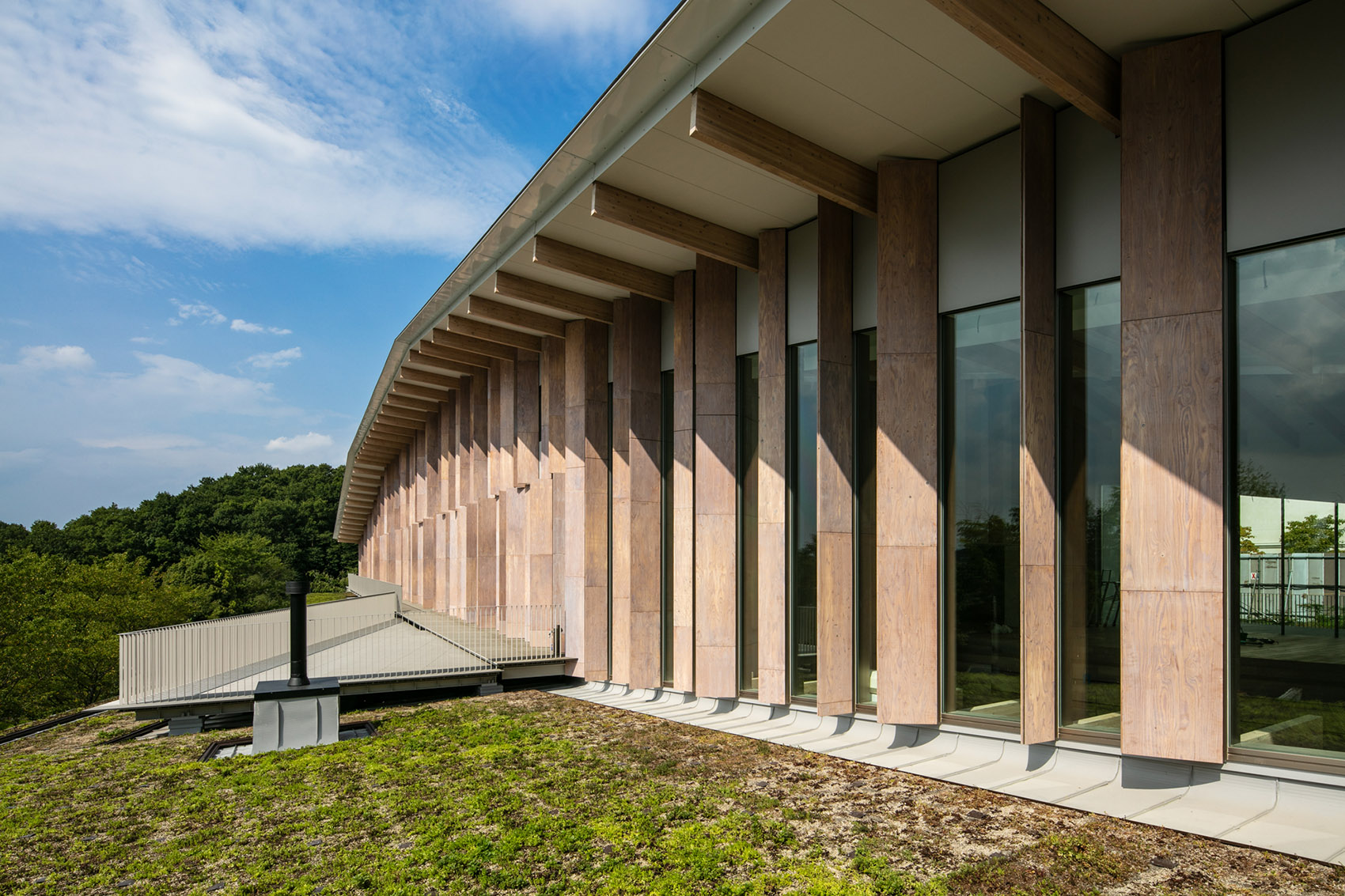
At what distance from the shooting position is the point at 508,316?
17.5 m

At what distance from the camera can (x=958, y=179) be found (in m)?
10.2

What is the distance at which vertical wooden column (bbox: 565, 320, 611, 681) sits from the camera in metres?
16.5

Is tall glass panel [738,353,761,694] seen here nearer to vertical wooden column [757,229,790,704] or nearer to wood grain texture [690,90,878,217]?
vertical wooden column [757,229,790,704]

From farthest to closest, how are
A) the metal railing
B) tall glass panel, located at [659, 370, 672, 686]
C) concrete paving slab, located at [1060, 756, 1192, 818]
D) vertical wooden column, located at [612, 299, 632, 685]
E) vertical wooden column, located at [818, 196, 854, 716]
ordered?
1. the metal railing
2. vertical wooden column, located at [612, 299, 632, 685]
3. tall glass panel, located at [659, 370, 672, 686]
4. vertical wooden column, located at [818, 196, 854, 716]
5. concrete paving slab, located at [1060, 756, 1192, 818]

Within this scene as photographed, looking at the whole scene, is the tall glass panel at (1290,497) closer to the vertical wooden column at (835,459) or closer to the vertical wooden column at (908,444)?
the vertical wooden column at (908,444)

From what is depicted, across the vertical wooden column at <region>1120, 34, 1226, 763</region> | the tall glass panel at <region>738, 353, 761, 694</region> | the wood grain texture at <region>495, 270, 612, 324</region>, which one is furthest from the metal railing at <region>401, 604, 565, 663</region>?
the vertical wooden column at <region>1120, 34, 1226, 763</region>

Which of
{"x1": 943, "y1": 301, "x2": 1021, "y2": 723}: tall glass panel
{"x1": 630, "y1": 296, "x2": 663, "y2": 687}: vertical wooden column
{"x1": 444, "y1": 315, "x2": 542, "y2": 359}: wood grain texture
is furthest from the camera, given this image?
{"x1": 444, "y1": 315, "x2": 542, "y2": 359}: wood grain texture

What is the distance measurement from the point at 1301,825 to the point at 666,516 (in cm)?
1075

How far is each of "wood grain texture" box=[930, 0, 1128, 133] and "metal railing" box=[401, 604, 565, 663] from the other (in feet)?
44.3

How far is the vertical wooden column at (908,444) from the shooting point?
9953mm

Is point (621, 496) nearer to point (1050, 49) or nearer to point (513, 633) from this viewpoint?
point (513, 633)

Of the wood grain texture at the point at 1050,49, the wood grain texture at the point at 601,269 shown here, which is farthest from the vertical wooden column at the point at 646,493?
the wood grain texture at the point at 1050,49

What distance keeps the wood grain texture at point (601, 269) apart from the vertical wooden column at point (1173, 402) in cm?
866

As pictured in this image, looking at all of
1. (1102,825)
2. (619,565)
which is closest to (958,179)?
(1102,825)
